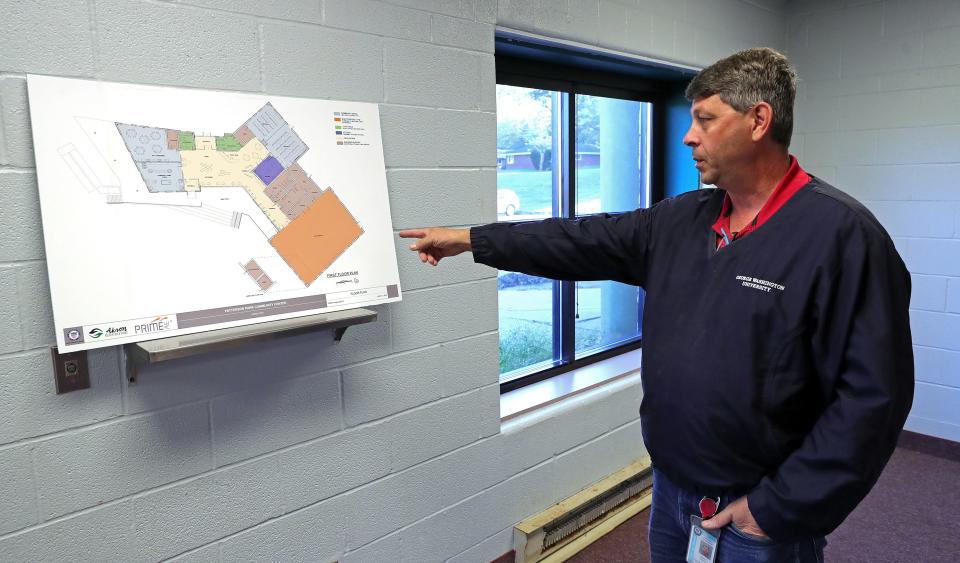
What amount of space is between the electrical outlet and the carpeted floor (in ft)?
5.99

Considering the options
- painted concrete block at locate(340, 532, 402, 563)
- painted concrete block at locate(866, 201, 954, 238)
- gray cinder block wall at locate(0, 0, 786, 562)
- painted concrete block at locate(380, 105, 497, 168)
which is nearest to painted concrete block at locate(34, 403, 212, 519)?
gray cinder block wall at locate(0, 0, 786, 562)

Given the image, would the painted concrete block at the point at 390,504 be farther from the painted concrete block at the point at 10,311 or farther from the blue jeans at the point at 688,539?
the painted concrete block at the point at 10,311

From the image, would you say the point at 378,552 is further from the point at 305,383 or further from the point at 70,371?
the point at 70,371

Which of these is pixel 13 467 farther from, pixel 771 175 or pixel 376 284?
pixel 771 175

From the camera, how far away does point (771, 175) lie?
4.54 ft

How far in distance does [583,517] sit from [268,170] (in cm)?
182

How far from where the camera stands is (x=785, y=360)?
1265 millimetres

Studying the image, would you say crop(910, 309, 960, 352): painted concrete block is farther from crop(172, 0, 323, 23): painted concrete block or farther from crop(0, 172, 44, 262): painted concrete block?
crop(0, 172, 44, 262): painted concrete block

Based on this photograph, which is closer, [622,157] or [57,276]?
[57,276]

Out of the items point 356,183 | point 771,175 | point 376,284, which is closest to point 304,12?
point 356,183

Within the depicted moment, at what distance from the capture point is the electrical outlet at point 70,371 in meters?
1.34

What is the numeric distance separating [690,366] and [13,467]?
140cm

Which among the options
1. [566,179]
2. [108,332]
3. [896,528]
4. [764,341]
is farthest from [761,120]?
[896,528]

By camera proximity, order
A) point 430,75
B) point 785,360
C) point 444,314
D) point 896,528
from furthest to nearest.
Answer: point 896,528 < point 444,314 < point 430,75 < point 785,360
